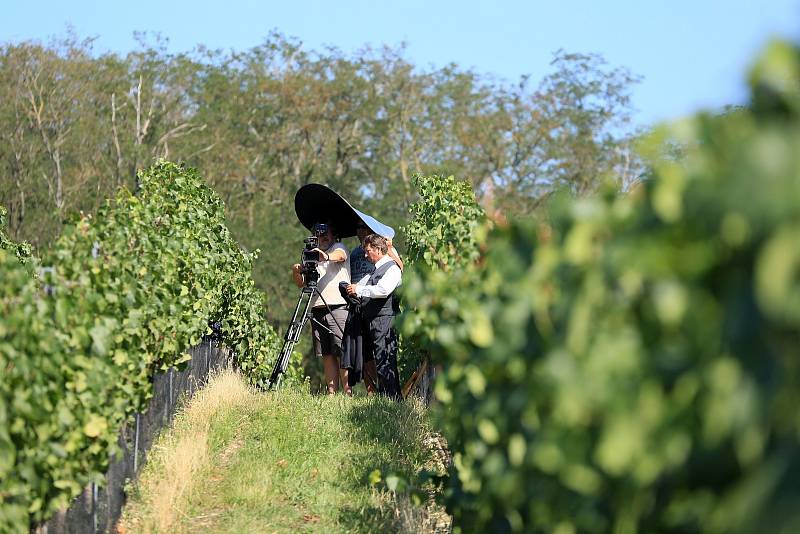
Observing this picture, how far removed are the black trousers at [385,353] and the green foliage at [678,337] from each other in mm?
8023

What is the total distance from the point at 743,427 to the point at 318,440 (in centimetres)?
681

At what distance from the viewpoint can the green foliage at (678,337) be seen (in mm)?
1907

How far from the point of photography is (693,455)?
2219 mm

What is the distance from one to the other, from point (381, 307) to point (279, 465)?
3.26 metres

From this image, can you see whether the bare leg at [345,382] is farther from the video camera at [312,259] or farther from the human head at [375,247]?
the human head at [375,247]

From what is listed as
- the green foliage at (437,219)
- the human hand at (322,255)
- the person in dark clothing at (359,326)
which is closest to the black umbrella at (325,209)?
the person in dark clothing at (359,326)

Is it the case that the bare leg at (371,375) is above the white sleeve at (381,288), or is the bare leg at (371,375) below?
below

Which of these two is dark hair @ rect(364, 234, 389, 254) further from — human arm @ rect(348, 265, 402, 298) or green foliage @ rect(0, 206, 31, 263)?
green foliage @ rect(0, 206, 31, 263)

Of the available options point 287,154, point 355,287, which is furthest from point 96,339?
point 287,154

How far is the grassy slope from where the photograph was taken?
21.7ft

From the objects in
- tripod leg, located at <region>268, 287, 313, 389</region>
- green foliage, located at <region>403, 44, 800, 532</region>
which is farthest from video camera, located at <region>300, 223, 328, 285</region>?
green foliage, located at <region>403, 44, 800, 532</region>

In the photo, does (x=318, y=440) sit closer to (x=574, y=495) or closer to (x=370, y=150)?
(x=574, y=495)

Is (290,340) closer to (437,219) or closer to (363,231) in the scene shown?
(363,231)

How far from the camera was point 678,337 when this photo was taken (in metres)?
2.25
